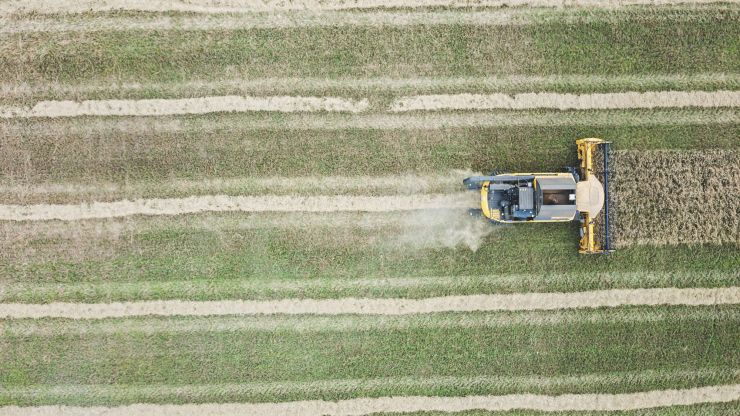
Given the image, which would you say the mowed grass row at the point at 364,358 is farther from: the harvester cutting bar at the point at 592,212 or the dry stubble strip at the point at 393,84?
the dry stubble strip at the point at 393,84

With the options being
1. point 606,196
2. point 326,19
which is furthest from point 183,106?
point 606,196

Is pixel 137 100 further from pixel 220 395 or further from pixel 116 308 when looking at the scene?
pixel 220 395

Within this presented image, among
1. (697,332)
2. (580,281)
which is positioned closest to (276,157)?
(580,281)

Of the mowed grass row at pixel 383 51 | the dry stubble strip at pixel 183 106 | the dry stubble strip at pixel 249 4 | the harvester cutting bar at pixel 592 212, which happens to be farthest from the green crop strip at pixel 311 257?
the dry stubble strip at pixel 249 4

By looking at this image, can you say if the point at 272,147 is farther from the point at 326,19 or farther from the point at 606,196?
the point at 606,196

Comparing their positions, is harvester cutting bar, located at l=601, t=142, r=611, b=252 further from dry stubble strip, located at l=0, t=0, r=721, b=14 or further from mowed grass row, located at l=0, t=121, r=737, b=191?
dry stubble strip, located at l=0, t=0, r=721, b=14

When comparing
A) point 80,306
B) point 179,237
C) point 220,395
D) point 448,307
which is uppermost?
point 179,237

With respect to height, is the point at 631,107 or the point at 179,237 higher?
the point at 631,107
